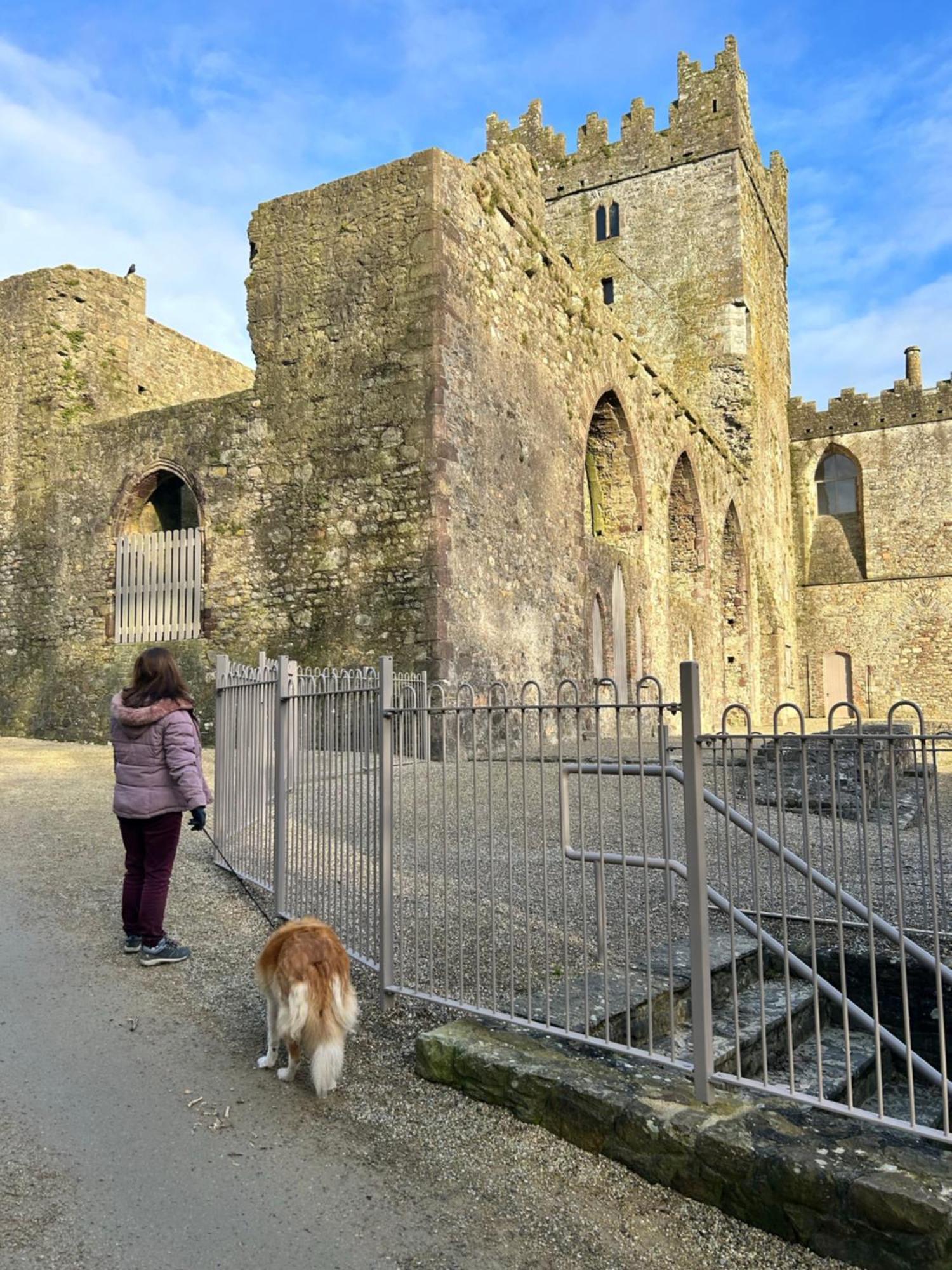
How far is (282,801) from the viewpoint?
5.45 m

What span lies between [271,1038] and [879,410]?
34.8 meters

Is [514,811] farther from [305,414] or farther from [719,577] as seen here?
[719,577]

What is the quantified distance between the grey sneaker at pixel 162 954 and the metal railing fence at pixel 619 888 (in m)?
0.73

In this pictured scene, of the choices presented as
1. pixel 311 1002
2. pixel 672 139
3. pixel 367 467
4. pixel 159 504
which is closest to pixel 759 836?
pixel 311 1002

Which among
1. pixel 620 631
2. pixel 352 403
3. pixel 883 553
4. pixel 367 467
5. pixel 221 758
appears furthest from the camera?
pixel 883 553

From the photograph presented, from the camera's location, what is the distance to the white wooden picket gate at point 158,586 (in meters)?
13.7

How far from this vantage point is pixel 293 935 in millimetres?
3641

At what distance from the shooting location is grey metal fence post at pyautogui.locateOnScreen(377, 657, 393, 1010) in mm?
4281

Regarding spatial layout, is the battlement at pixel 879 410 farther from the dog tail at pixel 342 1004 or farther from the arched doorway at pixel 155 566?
the dog tail at pixel 342 1004

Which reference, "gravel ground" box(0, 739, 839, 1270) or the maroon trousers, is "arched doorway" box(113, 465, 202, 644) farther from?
the maroon trousers

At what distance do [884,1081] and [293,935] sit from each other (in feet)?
9.57

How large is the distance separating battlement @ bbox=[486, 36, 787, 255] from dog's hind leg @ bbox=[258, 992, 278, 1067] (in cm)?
2626

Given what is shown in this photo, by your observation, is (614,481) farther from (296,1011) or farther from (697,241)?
(296,1011)

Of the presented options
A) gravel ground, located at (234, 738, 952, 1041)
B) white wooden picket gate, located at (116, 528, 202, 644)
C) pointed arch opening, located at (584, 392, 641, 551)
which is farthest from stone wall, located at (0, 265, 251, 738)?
gravel ground, located at (234, 738, 952, 1041)
